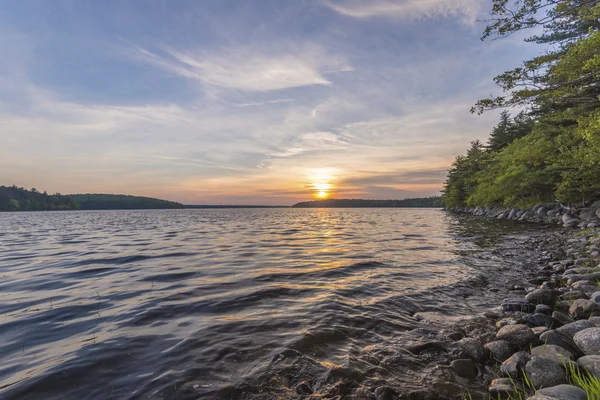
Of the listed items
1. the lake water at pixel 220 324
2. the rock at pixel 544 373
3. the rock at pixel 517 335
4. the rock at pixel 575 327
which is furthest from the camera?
the rock at pixel 517 335

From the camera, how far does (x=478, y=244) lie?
739 inches

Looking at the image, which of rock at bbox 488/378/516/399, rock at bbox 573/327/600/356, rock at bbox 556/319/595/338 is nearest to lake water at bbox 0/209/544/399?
rock at bbox 488/378/516/399

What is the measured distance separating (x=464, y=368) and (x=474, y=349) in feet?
2.18

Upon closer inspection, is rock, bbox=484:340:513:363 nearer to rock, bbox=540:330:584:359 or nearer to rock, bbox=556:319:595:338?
rock, bbox=540:330:584:359

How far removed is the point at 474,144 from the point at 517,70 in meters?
71.1

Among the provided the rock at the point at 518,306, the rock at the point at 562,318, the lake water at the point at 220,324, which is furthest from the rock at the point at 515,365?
the rock at the point at 518,306

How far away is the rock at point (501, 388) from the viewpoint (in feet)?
13.0

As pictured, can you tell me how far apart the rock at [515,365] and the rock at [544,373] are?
6.3 inches

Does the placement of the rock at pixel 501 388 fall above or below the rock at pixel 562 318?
below

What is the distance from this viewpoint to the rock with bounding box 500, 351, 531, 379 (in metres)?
4.38

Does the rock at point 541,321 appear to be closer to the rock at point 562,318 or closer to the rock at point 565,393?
the rock at point 562,318

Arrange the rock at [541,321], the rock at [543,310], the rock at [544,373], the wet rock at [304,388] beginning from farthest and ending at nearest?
1. the rock at [543,310]
2. the rock at [541,321]
3. the wet rock at [304,388]
4. the rock at [544,373]

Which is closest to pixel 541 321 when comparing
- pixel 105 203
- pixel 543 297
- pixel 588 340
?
pixel 588 340

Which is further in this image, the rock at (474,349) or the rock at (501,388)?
the rock at (474,349)
